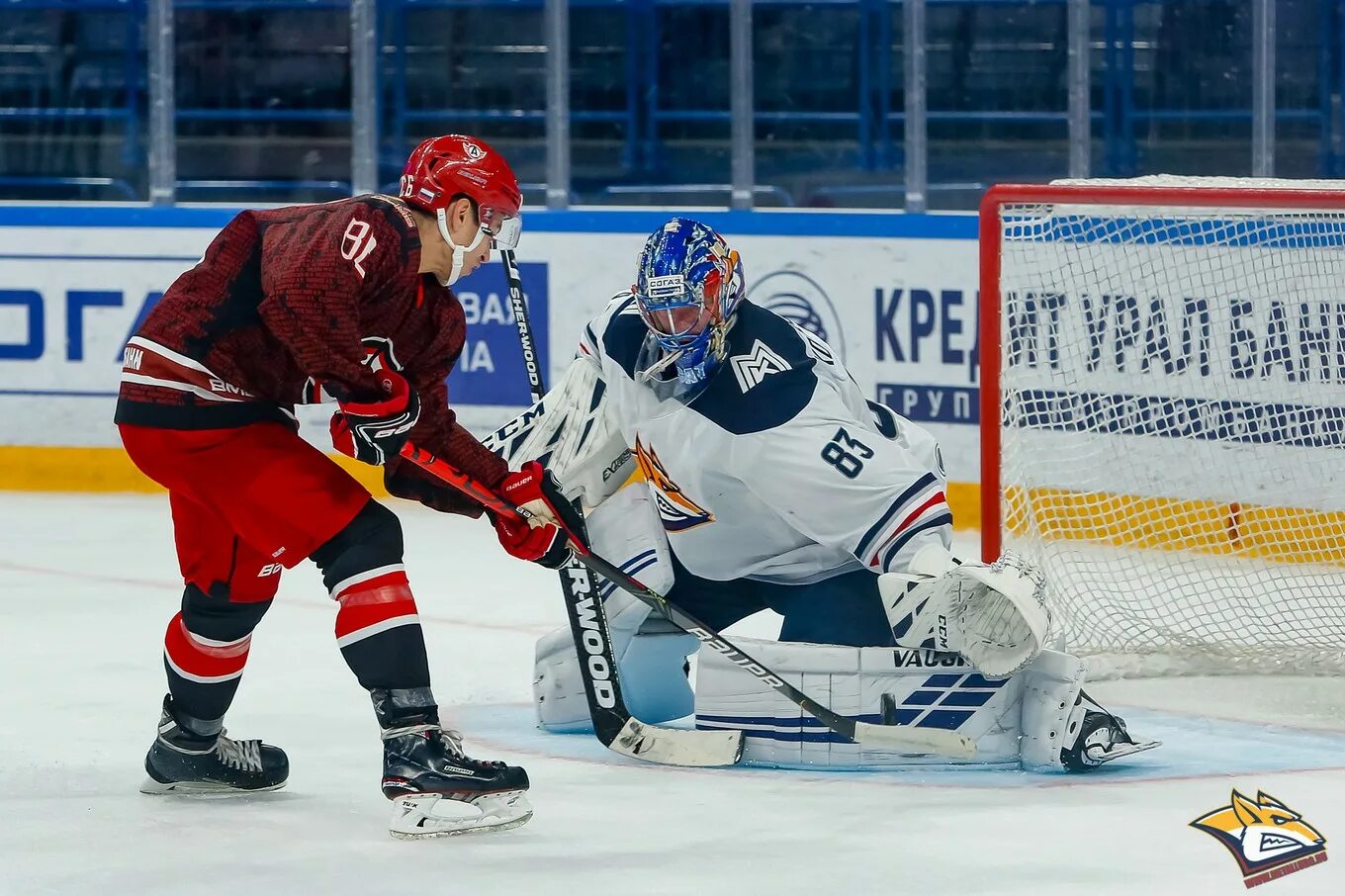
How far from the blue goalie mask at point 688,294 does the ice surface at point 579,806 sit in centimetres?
64

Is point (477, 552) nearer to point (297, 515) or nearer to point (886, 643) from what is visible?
point (886, 643)

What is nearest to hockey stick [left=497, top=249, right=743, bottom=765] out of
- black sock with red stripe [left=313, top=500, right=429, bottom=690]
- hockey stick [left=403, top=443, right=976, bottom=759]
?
hockey stick [left=403, top=443, right=976, bottom=759]

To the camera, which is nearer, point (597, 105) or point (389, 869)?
point (389, 869)

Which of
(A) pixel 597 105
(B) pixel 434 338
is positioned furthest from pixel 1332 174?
(B) pixel 434 338

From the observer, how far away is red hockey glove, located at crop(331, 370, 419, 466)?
2.66 metres

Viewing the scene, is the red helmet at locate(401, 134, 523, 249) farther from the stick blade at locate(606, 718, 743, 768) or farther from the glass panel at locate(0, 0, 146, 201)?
the glass panel at locate(0, 0, 146, 201)

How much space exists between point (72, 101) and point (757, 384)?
4.11m

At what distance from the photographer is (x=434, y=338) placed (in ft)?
9.24

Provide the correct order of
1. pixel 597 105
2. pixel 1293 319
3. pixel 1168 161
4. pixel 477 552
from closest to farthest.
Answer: pixel 1293 319, pixel 477 552, pixel 1168 161, pixel 597 105

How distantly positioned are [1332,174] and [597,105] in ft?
7.39

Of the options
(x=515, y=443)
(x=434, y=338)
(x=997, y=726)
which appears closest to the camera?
(x=434, y=338)

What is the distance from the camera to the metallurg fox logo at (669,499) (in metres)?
3.19

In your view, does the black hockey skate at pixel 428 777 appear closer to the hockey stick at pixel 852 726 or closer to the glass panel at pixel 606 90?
the hockey stick at pixel 852 726

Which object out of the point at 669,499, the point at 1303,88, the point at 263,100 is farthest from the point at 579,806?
the point at 263,100
